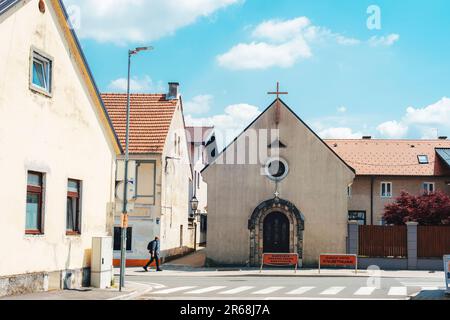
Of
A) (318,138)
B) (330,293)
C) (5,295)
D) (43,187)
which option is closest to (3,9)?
(43,187)

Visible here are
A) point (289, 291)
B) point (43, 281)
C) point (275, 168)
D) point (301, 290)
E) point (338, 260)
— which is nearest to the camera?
point (43, 281)

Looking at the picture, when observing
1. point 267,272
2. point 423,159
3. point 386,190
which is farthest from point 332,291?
point 423,159

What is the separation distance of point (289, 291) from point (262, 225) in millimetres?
13060

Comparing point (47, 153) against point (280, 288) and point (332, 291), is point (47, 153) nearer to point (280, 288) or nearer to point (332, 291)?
point (280, 288)

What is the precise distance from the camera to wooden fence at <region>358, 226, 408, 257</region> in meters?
33.9

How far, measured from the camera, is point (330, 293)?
2075cm

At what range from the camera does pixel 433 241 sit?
111 feet

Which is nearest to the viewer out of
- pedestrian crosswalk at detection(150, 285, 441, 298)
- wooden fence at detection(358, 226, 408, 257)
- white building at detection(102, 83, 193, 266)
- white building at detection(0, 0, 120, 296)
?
white building at detection(0, 0, 120, 296)

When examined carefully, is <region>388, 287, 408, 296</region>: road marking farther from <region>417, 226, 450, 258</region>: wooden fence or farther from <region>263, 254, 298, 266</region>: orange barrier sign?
<region>417, 226, 450, 258</region>: wooden fence

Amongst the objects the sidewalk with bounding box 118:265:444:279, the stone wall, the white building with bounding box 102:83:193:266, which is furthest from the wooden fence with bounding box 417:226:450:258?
the stone wall

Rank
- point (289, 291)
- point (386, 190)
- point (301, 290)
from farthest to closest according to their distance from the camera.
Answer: point (386, 190), point (301, 290), point (289, 291)

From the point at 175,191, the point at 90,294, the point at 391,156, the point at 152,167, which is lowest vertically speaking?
the point at 90,294

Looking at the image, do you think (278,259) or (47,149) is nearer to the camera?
(47,149)

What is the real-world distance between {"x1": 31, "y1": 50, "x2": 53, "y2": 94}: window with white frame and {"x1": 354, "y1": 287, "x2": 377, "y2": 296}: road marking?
11161 millimetres
